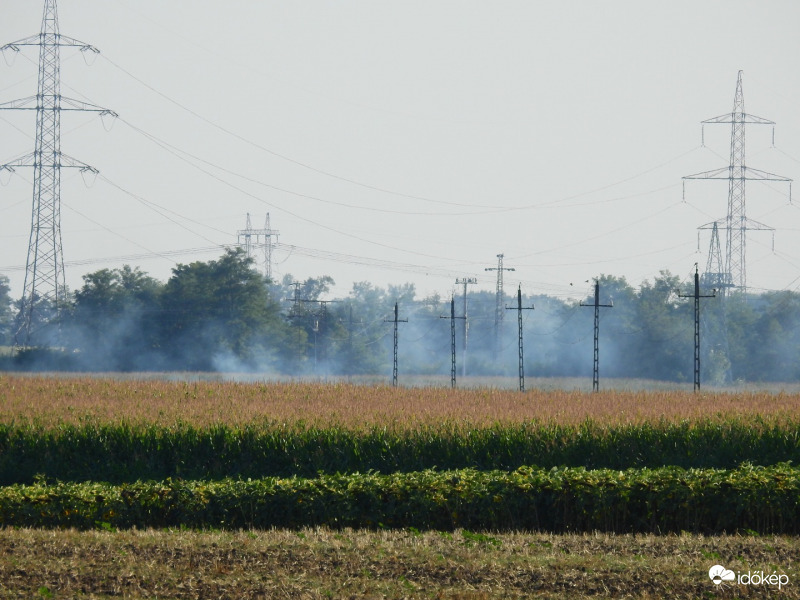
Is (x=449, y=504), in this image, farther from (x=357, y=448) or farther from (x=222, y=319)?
(x=222, y=319)

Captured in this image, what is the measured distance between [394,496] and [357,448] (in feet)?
21.2

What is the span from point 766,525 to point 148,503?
10522mm

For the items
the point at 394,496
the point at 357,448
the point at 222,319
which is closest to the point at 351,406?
the point at 357,448

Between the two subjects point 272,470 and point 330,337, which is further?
point 330,337

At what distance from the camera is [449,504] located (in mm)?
18750

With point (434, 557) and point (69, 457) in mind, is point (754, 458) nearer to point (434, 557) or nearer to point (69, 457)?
point (434, 557)

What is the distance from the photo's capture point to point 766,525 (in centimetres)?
1873

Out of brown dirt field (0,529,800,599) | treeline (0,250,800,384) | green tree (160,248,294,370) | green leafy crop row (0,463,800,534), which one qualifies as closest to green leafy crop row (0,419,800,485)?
green leafy crop row (0,463,800,534)

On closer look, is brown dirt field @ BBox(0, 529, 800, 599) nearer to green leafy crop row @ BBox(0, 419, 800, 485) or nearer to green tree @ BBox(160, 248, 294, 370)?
green leafy crop row @ BBox(0, 419, 800, 485)

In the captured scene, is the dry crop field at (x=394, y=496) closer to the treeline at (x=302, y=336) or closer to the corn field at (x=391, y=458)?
the corn field at (x=391, y=458)

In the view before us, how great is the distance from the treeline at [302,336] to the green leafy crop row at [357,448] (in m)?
46.4

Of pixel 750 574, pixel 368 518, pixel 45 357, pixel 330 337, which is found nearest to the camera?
pixel 750 574

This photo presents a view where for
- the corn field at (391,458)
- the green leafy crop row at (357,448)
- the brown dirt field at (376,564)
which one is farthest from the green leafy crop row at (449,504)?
the green leafy crop row at (357,448)

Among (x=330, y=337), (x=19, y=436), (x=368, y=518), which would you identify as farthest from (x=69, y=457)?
(x=330, y=337)
